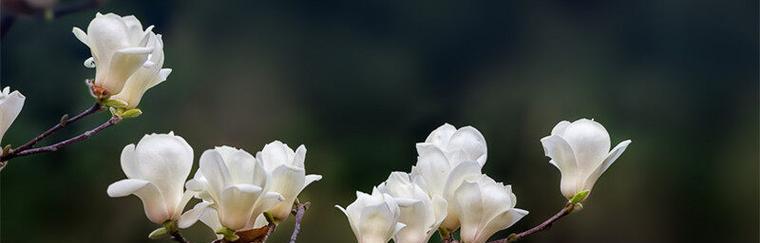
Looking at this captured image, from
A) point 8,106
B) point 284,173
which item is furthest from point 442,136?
point 8,106

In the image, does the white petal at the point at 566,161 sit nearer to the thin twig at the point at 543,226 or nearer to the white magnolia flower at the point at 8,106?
the thin twig at the point at 543,226

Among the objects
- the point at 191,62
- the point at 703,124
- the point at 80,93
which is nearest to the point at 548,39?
the point at 703,124

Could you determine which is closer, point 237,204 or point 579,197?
point 237,204

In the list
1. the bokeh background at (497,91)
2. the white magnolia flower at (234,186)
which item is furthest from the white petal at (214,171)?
the bokeh background at (497,91)

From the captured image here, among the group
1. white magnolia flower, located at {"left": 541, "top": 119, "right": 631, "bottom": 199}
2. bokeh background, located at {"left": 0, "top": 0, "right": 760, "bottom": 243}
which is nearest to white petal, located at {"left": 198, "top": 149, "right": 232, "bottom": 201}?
white magnolia flower, located at {"left": 541, "top": 119, "right": 631, "bottom": 199}

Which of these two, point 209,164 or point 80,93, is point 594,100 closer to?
point 80,93

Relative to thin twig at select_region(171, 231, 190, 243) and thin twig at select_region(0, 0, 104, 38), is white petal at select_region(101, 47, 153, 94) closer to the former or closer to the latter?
thin twig at select_region(171, 231, 190, 243)

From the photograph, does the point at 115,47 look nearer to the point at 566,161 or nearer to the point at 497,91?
the point at 566,161
